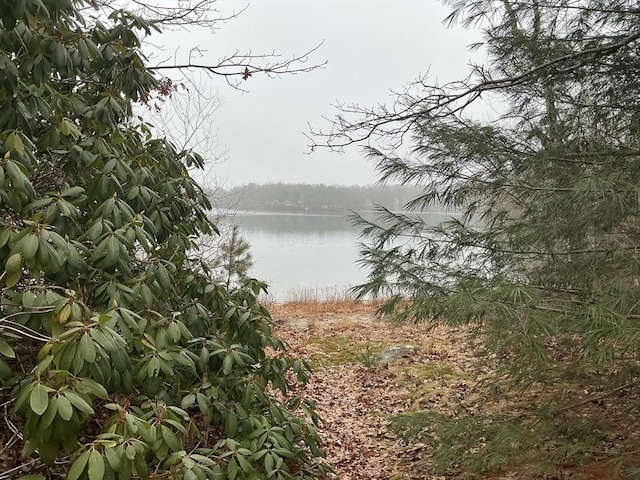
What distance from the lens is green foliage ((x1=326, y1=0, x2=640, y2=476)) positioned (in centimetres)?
217

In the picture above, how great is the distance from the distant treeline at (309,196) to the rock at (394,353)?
2.05 m

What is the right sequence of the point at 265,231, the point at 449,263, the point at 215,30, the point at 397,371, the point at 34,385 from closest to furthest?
→ the point at 34,385 < the point at 449,263 < the point at 215,30 < the point at 397,371 < the point at 265,231

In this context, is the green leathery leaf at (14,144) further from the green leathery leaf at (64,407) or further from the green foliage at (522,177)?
the green foliage at (522,177)

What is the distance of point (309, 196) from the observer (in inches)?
540

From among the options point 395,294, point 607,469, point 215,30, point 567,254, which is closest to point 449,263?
point 395,294

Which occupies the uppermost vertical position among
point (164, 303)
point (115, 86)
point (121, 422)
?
point (115, 86)

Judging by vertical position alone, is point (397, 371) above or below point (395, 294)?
below

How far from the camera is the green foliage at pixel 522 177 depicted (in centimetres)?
217

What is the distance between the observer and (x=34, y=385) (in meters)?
0.95

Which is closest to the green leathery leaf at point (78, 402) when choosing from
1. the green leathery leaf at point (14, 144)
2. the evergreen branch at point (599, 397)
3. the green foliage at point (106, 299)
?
the green foliage at point (106, 299)

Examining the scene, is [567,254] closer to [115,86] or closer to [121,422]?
[121,422]

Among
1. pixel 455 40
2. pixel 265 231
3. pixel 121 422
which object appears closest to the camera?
pixel 121 422

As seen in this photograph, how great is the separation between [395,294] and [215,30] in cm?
259

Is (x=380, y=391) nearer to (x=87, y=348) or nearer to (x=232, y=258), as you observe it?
A: (x=232, y=258)
